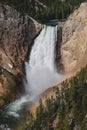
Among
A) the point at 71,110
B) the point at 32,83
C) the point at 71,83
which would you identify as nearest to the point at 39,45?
the point at 32,83

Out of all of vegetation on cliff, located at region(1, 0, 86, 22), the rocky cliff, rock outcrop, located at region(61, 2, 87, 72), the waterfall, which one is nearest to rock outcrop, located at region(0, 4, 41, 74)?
the rocky cliff

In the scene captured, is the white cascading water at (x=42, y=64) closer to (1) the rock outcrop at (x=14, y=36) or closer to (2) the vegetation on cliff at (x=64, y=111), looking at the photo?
(1) the rock outcrop at (x=14, y=36)

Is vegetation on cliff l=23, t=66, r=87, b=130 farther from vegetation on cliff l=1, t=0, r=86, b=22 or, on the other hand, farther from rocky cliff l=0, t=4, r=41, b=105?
vegetation on cliff l=1, t=0, r=86, b=22

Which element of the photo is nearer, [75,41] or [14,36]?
[75,41]

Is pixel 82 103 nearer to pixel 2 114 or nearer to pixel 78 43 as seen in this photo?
pixel 2 114

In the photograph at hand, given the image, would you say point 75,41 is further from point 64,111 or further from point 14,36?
point 64,111

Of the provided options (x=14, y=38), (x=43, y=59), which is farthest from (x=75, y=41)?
(x=14, y=38)

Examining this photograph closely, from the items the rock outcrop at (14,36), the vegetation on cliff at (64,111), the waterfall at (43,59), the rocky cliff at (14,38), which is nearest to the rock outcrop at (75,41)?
the waterfall at (43,59)
